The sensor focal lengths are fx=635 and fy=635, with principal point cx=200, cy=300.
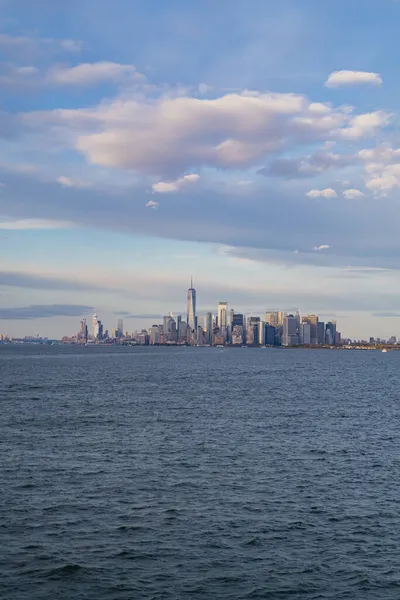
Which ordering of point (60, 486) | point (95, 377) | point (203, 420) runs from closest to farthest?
1. point (60, 486)
2. point (203, 420)
3. point (95, 377)

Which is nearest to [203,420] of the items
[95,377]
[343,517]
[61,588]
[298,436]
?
[298,436]

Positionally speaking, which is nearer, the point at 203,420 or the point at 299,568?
the point at 299,568

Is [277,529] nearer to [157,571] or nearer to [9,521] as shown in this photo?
[157,571]

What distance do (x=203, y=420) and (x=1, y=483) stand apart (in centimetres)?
3792

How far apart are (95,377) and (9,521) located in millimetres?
125859

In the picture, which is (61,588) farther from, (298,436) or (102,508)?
(298,436)

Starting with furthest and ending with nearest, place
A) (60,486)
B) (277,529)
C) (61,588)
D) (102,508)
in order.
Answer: (60,486)
(102,508)
(277,529)
(61,588)

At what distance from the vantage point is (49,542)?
36.0 meters

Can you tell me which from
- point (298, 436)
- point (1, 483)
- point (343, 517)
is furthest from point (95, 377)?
point (343, 517)

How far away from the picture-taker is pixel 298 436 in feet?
234

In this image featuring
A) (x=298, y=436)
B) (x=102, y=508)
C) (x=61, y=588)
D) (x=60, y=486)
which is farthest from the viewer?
(x=298, y=436)

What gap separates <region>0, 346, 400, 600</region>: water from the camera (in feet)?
104

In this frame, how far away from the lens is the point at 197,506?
43.3m

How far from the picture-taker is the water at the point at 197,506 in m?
31.6
